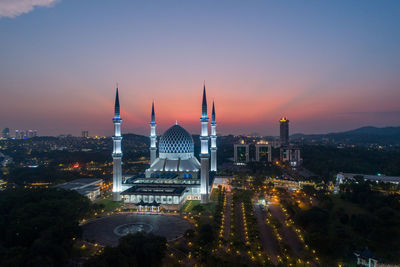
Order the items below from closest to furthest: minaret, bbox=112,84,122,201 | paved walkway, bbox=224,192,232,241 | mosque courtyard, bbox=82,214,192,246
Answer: mosque courtyard, bbox=82,214,192,246 → paved walkway, bbox=224,192,232,241 → minaret, bbox=112,84,122,201

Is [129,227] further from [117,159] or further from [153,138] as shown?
[153,138]

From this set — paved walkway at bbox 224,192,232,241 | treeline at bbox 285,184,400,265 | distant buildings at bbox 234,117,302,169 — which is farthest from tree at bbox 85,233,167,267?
distant buildings at bbox 234,117,302,169

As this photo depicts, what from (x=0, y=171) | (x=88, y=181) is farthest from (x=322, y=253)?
(x=0, y=171)

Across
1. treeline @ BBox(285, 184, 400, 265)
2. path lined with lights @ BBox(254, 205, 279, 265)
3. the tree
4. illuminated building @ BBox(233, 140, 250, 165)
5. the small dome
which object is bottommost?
path lined with lights @ BBox(254, 205, 279, 265)

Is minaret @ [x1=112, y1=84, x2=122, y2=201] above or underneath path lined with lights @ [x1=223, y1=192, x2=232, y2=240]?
above

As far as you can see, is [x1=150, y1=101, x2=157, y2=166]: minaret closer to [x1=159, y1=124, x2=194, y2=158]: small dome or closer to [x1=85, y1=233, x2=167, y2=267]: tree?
[x1=159, y1=124, x2=194, y2=158]: small dome

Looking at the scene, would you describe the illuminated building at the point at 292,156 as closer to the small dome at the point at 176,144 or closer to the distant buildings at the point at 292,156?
the distant buildings at the point at 292,156

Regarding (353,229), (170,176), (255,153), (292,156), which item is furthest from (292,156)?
(353,229)

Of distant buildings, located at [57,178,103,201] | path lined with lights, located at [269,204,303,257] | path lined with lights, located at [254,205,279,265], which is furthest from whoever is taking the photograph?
distant buildings, located at [57,178,103,201]
